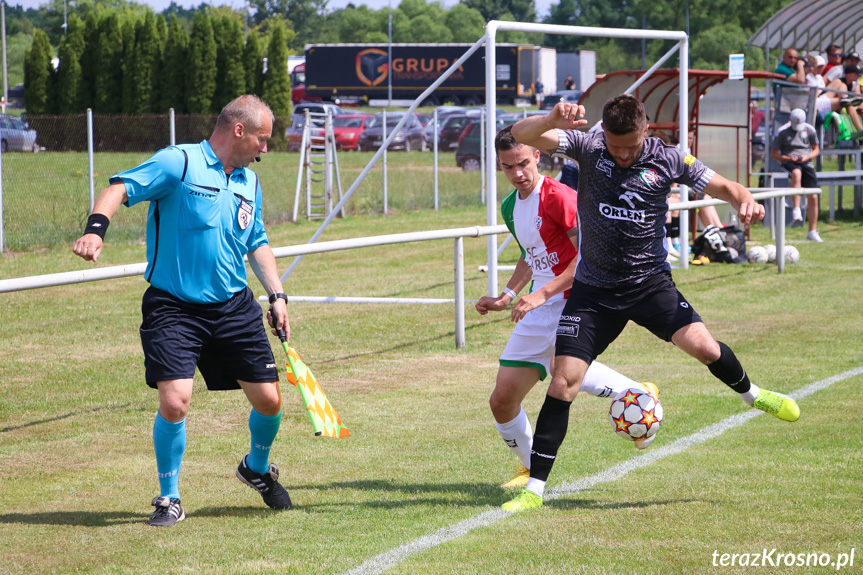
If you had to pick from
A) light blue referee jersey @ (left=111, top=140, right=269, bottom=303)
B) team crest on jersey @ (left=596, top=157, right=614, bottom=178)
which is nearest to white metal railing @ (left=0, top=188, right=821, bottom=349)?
light blue referee jersey @ (left=111, top=140, right=269, bottom=303)

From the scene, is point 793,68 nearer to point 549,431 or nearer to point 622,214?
point 622,214

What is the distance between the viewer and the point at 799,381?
317 inches

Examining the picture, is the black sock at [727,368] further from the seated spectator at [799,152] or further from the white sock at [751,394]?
the seated spectator at [799,152]

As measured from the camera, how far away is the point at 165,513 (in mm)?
4922

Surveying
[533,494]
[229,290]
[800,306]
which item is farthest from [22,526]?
[800,306]

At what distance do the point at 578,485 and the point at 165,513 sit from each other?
209 centimetres

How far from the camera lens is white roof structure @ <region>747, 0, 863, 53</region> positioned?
22.9 meters

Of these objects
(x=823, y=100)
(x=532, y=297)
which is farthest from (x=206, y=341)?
(x=823, y=100)

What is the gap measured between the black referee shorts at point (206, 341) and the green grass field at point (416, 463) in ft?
2.33

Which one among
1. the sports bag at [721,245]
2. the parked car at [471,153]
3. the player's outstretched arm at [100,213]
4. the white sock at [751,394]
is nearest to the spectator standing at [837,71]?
the sports bag at [721,245]

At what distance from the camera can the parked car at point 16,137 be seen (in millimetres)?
22562

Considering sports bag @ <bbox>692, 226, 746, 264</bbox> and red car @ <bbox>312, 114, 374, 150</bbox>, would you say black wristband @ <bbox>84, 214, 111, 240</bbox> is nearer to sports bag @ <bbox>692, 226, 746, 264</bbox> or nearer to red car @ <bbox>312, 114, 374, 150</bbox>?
sports bag @ <bbox>692, 226, 746, 264</bbox>

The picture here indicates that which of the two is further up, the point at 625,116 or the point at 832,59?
the point at 832,59

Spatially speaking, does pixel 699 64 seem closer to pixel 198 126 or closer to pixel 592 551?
pixel 198 126
